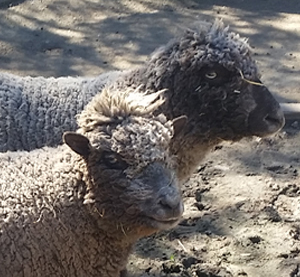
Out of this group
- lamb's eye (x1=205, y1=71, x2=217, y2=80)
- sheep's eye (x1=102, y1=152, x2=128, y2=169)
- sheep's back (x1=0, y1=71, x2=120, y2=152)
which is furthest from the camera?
sheep's back (x1=0, y1=71, x2=120, y2=152)

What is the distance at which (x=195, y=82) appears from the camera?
4.74m

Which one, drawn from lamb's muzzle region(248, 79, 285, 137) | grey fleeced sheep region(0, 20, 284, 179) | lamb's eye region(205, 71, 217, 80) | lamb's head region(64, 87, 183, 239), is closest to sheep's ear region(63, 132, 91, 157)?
lamb's head region(64, 87, 183, 239)

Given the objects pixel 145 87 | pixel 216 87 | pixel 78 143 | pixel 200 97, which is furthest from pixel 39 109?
pixel 78 143

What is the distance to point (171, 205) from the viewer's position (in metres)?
3.42

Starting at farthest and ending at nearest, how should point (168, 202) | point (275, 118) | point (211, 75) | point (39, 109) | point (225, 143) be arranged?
point (225, 143), point (39, 109), point (275, 118), point (211, 75), point (168, 202)

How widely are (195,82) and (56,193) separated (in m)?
1.43

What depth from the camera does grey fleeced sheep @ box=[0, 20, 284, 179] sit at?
470 centimetres

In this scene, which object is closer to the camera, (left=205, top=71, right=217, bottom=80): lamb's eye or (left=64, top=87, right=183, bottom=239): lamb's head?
(left=64, top=87, right=183, bottom=239): lamb's head

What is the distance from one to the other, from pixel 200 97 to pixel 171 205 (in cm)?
145

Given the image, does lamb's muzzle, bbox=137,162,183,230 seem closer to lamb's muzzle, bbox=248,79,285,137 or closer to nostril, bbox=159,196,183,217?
nostril, bbox=159,196,183,217

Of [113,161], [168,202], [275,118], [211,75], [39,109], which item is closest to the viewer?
[168,202]

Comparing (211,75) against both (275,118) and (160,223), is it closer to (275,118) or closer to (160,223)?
(275,118)

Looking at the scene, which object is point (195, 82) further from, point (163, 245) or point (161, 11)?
point (161, 11)

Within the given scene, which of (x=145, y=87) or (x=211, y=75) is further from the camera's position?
(x=145, y=87)
